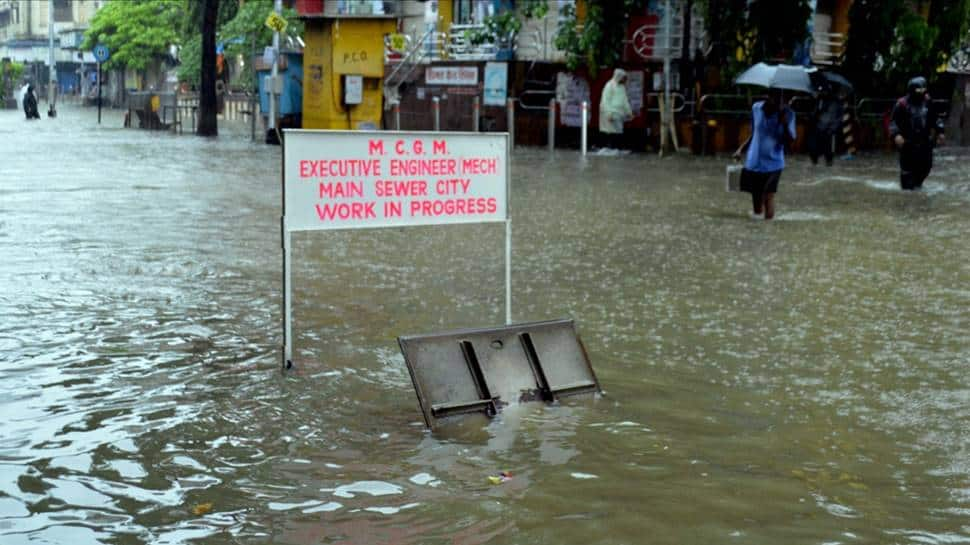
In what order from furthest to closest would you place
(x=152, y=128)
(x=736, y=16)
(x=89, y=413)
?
(x=152, y=128), (x=736, y=16), (x=89, y=413)

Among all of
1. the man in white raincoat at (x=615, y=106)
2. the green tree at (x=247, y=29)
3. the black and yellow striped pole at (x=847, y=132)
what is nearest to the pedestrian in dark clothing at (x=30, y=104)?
the green tree at (x=247, y=29)

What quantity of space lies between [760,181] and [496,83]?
24.5 m

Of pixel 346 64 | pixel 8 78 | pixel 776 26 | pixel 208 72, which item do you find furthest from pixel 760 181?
pixel 8 78

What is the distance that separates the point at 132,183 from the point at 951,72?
23.9m

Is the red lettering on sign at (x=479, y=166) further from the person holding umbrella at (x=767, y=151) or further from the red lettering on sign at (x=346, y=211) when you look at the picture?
the person holding umbrella at (x=767, y=151)

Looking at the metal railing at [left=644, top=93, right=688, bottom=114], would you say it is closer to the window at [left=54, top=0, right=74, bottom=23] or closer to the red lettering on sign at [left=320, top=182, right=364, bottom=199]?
the red lettering on sign at [left=320, top=182, right=364, bottom=199]

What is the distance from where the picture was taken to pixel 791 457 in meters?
5.92

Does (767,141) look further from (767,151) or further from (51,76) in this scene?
(51,76)

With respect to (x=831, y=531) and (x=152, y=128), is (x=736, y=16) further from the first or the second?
(x=831, y=531)

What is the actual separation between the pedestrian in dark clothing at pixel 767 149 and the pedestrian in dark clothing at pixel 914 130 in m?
4.12

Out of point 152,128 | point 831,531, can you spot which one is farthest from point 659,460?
point 152,128

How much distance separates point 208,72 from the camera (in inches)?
1651

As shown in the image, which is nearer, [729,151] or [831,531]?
[831,531]

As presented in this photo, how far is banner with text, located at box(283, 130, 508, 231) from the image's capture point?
714 cm
